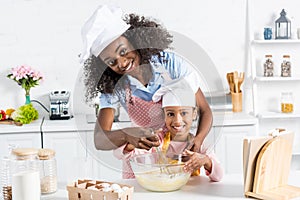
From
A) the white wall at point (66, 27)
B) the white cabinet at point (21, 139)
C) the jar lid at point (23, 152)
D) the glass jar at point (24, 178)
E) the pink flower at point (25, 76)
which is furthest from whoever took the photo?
the white wall at point (66, 27)

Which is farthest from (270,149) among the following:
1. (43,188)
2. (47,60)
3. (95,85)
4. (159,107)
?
(47,60)

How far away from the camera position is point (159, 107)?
1.80m

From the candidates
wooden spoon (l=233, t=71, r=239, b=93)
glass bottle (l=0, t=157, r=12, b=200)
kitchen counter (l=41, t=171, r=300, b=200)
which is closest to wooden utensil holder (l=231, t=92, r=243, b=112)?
wooden spoon (l=233, t=71, r=239, b=93)

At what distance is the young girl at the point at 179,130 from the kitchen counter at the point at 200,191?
0.15 ft

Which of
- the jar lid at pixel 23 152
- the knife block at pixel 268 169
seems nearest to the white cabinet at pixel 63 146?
the jar lid at pixel 23 152

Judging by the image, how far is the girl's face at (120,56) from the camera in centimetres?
175

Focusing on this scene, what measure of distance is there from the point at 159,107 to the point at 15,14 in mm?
2159

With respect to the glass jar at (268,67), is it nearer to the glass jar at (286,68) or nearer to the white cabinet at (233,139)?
the glass jar at (286,68)

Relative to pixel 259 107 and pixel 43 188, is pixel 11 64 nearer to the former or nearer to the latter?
pixel 259 107

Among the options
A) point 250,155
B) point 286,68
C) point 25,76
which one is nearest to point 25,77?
point 25,76

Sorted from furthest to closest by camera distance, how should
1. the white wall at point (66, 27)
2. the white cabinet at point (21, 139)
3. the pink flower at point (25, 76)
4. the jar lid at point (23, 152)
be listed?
the white wall at point (66, 27), the pink flower at point (25, 76), the white cabinet at point (21, 139), the jar lid at point (23, 152)

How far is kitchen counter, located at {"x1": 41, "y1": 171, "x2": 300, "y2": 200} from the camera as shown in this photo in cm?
182

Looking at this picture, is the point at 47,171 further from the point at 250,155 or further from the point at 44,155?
the point at 250,155

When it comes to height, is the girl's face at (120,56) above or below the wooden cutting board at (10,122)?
above
